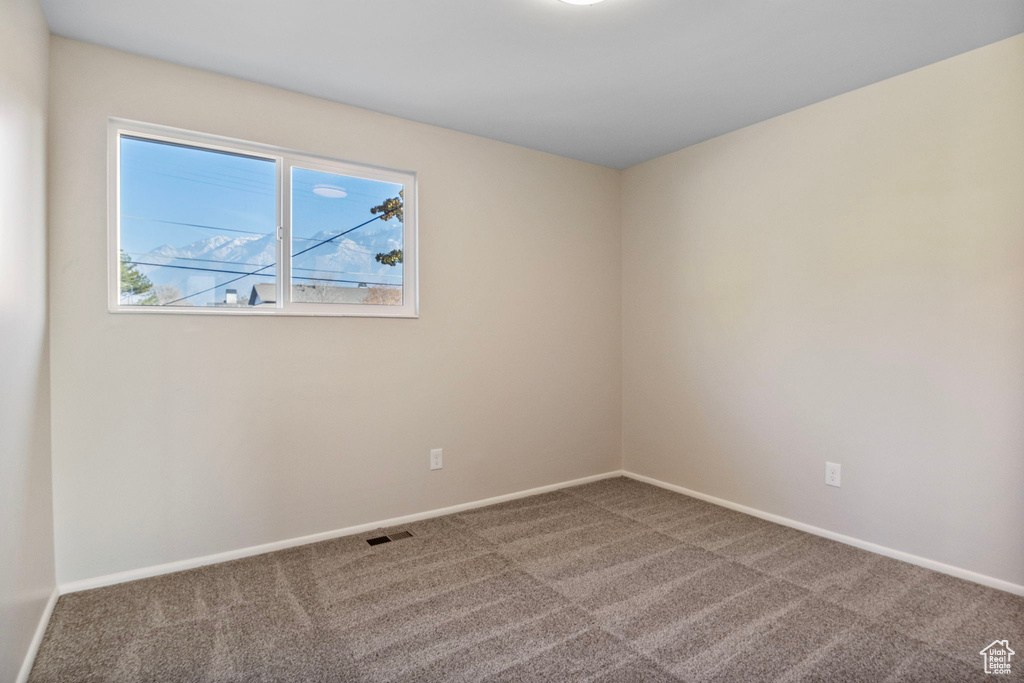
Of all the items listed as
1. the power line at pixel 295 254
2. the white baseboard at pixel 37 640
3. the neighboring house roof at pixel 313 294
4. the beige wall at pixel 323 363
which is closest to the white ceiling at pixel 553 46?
the beige wall at pixel 323 363

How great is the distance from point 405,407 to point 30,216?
184 cm

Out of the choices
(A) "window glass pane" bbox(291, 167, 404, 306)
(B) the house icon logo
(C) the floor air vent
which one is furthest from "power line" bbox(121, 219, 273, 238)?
(B) the house icon logo

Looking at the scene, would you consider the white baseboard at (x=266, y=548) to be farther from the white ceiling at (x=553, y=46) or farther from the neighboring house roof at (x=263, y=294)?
the white ceiling at (x=553, y=46)

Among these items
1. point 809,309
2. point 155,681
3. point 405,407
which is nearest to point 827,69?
point 809,309

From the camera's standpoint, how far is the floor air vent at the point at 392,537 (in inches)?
111

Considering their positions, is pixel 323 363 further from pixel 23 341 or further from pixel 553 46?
pixel 553 46

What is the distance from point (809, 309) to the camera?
295 centimetres

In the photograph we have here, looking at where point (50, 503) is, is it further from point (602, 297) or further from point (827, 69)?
point (827, 69)

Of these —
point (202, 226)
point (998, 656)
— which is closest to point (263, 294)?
point (202, 226)

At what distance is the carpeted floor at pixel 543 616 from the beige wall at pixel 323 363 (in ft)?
1.04

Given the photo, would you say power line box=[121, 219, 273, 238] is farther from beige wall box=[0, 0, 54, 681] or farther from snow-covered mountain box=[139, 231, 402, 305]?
beige wall box=[0, 0, 54, 681]

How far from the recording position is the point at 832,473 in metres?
2.86

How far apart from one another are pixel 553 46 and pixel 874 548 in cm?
285

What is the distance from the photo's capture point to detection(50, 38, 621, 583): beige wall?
90.6 inches
